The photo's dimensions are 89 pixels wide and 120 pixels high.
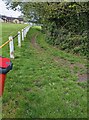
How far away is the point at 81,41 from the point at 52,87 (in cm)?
652

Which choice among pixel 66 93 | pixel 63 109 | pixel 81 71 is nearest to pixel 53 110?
pixel 63 109

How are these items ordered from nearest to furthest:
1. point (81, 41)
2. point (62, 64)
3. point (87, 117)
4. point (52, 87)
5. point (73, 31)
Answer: point (87, 117), point (52, 87), point (62, 64), point (81, 41), point (73, 31)

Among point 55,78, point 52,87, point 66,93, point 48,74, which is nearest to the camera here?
point 66,93

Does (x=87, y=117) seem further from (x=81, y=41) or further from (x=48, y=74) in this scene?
(x=81, y=41)

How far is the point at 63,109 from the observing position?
4723 mm

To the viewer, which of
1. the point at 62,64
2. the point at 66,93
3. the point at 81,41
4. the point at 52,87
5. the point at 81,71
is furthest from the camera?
the point at 81,41

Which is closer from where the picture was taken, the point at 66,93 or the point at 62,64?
the point at 66,93

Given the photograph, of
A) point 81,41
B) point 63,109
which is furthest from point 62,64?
point 63,109

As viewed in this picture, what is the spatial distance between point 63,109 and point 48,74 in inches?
115

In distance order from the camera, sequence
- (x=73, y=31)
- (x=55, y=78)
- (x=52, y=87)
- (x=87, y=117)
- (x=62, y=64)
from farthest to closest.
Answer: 1. (x=73, y=31)
2. (x=62, y=64)
3. (x=55, y=78)
4. (x=52, y=87)
5. (x=87, y=117)

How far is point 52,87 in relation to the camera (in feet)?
20.2

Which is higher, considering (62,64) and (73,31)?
(73,31)

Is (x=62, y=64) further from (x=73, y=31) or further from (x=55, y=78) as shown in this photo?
(x=73, y=31)

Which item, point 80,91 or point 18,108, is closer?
point 18,108
